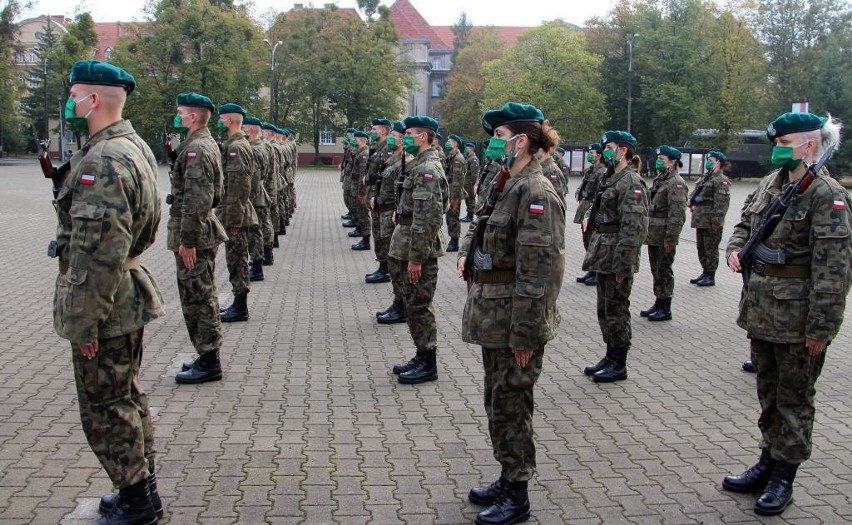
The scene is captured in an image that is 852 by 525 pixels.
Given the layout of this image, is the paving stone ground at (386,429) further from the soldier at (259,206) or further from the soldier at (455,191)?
the soldier at (455,191)

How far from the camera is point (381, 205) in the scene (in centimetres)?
1024

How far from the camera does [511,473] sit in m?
4.21

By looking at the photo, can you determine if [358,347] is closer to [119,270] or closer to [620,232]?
[620,232]

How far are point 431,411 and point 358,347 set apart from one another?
83.9 inches

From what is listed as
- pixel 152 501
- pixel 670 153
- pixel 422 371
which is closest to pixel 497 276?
pixel 152 501

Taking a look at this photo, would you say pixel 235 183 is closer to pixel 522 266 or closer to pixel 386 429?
pixel 386 429

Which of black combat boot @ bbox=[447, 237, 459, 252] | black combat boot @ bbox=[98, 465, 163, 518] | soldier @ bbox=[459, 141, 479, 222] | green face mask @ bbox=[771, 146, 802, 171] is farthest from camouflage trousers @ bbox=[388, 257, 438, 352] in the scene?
soldier @ bbox=[459, 141, 479, 222]

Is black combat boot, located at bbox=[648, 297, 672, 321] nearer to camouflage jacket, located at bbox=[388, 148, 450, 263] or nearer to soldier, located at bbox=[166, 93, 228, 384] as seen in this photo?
camouflage jacket, located at bbox=[388, 148, 450, 263]

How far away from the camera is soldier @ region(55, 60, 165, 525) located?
3660 mm

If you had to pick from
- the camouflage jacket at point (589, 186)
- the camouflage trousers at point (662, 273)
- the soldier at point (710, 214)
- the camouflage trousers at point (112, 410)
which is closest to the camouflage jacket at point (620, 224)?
the camouflage trousers at point (662, 273)

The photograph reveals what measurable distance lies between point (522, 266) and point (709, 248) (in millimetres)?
9057

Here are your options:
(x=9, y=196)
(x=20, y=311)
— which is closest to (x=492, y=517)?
(x=20, y=311)

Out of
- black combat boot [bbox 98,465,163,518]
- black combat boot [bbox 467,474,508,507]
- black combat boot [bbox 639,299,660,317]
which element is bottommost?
black combat boot [bbox 639,299,660,317]

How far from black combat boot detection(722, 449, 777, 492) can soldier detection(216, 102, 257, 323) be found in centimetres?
545
